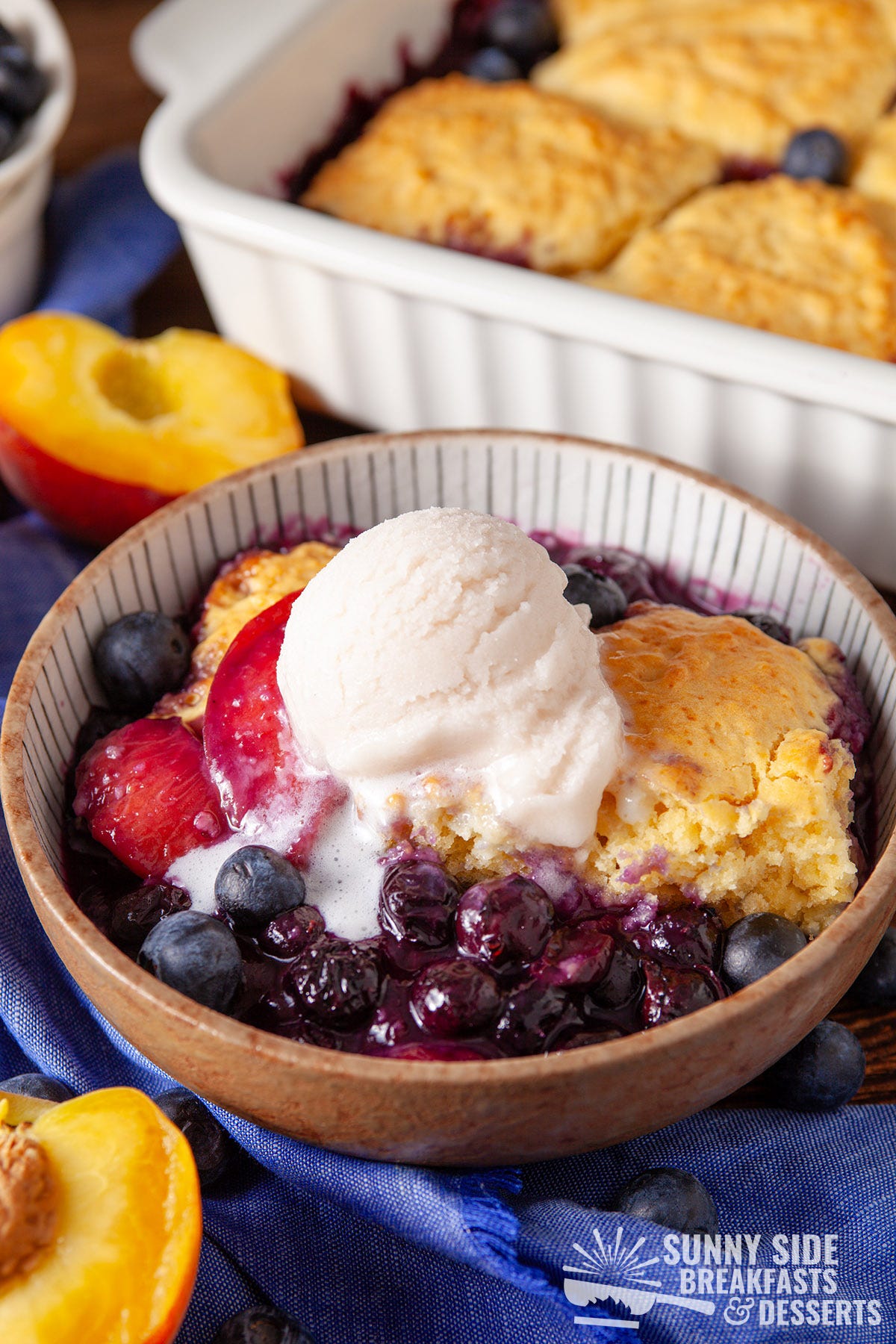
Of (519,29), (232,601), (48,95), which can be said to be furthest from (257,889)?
(519,29)

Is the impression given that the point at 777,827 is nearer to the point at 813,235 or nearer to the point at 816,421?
the point at 816,421

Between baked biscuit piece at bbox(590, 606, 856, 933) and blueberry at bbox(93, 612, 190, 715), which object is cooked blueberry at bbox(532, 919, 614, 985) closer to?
baked biscuit piece at bbox(590, 606, 856, 933)

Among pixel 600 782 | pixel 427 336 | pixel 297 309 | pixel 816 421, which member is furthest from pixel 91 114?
pixel 600 782

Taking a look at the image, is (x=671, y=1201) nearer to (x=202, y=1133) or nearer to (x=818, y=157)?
(x=202, y=1133)

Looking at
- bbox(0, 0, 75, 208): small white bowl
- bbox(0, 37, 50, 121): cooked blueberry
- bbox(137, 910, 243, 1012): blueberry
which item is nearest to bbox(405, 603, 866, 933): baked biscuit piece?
bbox(137, 910, 243, 1012): blueberry

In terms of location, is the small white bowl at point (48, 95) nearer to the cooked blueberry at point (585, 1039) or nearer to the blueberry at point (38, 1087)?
the blueberry at point (38, 1087)

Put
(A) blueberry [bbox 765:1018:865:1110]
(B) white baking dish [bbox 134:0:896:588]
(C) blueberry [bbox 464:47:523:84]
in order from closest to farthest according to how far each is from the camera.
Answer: (A) blueberry [bbox 765:1018:865:1110] → (B) white baking dish [bbox 134:0:896:588] → (C) blueberry [bbox 464:47:523:84]
